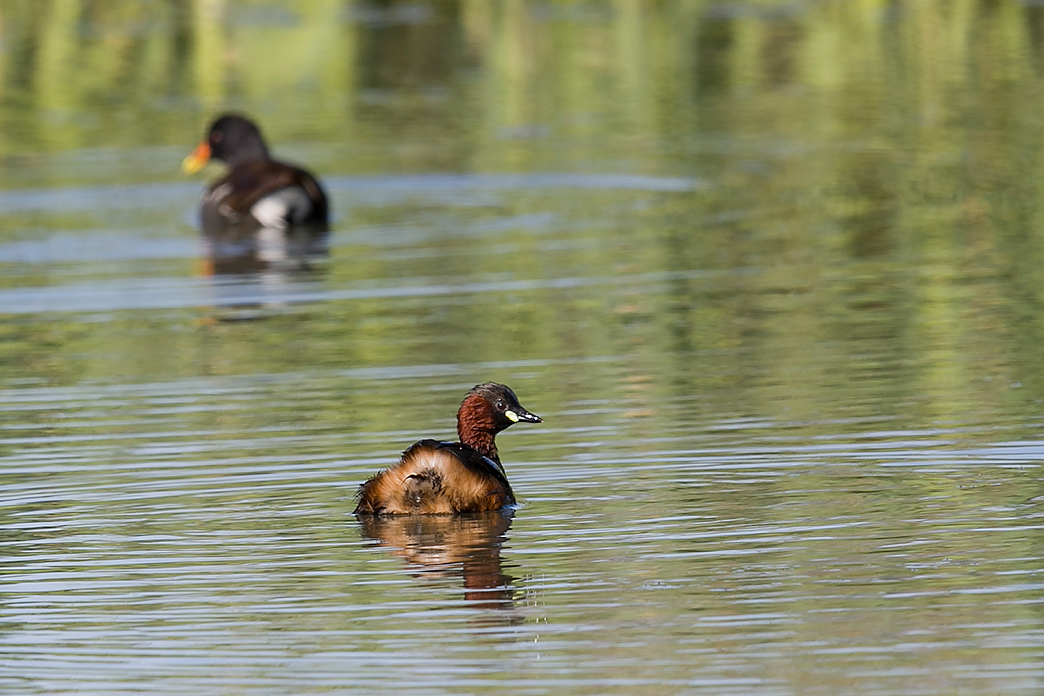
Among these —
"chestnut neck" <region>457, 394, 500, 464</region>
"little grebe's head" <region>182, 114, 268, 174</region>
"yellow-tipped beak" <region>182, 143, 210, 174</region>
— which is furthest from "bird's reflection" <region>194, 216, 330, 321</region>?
"chestnut neck" <region>457, 394, 500, 464</region>

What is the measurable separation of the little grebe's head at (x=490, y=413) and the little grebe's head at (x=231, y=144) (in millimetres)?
12206

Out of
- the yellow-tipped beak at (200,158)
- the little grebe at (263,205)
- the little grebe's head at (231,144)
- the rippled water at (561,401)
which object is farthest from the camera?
the yellow-tipped beak at (200,158)

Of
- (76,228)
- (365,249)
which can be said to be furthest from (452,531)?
(76,228)

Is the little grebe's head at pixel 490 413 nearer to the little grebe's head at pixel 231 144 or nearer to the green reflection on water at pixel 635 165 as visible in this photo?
the green reflection on water at pixel 635 165

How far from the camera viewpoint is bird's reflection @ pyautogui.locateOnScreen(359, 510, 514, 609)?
25.1ft

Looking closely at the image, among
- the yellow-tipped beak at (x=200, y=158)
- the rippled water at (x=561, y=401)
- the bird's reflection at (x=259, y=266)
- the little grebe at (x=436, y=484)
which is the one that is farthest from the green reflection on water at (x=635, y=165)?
the little grebe at (x=436, y=484)

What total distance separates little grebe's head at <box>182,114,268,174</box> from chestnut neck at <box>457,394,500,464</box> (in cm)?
1220

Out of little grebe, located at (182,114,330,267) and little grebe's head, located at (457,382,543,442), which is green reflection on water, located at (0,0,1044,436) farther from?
little grebe's head, located at (457,382,543,442)

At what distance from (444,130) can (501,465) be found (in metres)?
16.6

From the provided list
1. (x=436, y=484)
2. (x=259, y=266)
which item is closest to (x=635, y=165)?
(x=259, y=266)

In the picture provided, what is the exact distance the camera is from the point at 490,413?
932cm

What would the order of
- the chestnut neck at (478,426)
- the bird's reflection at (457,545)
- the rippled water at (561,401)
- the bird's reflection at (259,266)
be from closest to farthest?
the rippled water at (561,401) → the bird's reflection at (457,545) → the chestnut neck at (478,426) → the bird's reflection at (259,266)

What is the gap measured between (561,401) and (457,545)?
274cm

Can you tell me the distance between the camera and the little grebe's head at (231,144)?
21.3m
